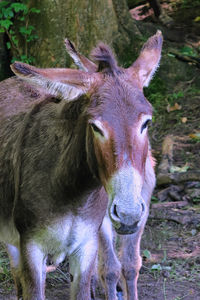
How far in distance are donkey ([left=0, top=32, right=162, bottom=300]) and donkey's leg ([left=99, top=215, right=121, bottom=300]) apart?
815mm

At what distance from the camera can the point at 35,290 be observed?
150 inches

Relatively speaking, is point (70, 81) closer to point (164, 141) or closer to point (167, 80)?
point (164, 141)

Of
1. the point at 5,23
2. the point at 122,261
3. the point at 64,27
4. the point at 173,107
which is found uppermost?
the point at 5,23

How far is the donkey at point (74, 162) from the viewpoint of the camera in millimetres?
3078

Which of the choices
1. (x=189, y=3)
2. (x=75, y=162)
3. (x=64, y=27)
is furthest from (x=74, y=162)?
(x=189, y=3)

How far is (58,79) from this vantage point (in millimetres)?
3203

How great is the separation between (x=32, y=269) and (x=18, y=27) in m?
5.18

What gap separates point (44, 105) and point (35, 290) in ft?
4.27

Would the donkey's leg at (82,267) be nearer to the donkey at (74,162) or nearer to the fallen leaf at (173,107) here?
the donkey at (74,162)

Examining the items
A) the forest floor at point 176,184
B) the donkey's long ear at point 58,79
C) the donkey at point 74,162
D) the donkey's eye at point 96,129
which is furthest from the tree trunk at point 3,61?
the donkey's eye at point 96,129

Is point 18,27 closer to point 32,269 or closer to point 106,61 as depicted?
point 106,61

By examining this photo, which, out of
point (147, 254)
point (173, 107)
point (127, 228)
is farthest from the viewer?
point (173, 107)

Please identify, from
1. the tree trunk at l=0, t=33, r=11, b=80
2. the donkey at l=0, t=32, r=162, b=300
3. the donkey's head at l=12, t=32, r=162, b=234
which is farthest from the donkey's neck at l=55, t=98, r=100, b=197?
the tree trunk at l=0, t=33, r=11, b=80

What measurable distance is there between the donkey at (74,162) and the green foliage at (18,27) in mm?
3723
